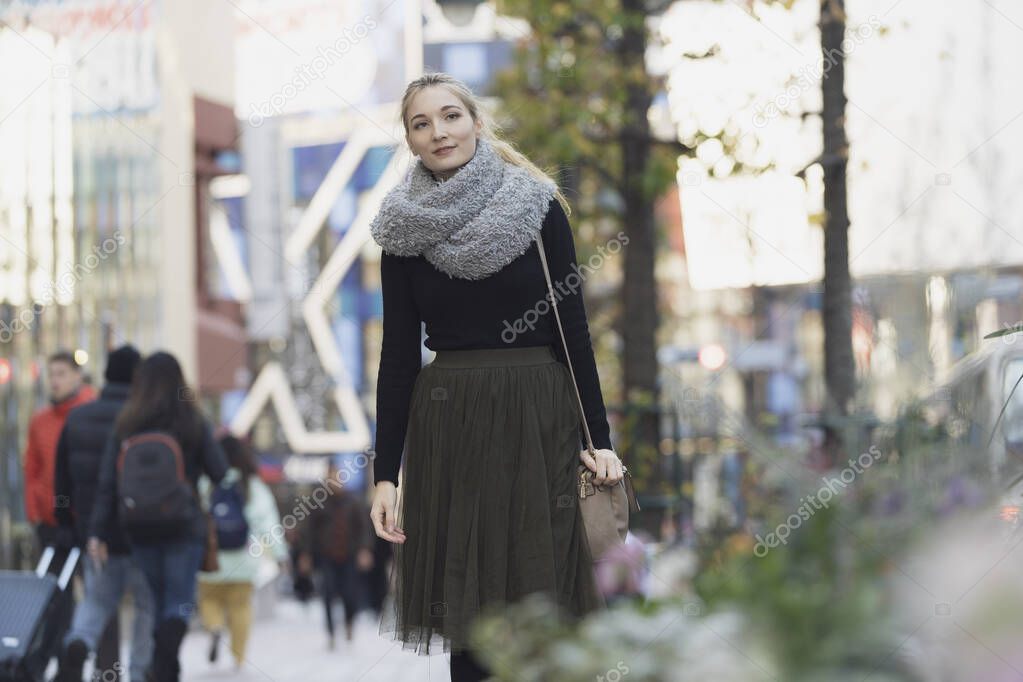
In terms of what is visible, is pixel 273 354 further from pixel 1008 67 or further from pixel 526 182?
pixel 526 182

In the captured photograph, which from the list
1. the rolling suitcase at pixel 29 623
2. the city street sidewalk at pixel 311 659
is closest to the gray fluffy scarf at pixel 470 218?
the rolling suitcase at pixel 29 623

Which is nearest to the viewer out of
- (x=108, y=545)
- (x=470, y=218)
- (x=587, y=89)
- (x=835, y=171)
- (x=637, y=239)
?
(x=470, y=218)

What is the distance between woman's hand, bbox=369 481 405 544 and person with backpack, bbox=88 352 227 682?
340 centimetres

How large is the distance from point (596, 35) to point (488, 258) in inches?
311

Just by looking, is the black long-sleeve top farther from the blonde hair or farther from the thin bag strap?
the blonde hair

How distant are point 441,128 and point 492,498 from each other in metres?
0.85

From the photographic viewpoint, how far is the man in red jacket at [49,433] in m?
8.15

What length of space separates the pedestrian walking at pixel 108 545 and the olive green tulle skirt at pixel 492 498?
3.81m

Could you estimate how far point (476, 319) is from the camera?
3.78 meters

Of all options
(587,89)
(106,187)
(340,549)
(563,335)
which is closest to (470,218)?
(563,335)

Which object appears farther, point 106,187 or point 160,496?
point 106,187

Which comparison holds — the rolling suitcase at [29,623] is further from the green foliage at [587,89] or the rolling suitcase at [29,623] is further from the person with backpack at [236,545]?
the green foliage at [587,89]

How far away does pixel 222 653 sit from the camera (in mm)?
13148

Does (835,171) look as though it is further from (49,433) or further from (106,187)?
(106,187)
